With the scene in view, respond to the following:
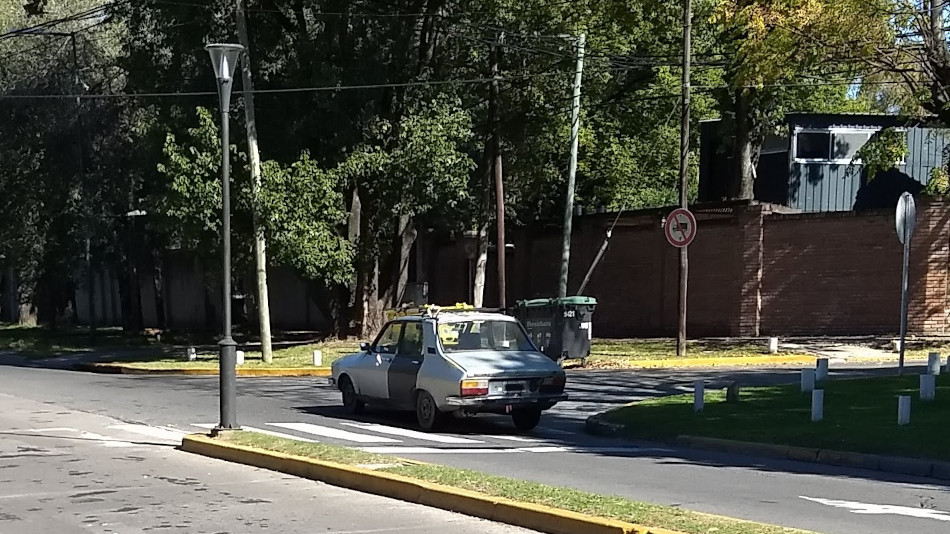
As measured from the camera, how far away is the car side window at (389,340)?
16.0 m

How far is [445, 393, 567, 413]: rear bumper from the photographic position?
14086 mm

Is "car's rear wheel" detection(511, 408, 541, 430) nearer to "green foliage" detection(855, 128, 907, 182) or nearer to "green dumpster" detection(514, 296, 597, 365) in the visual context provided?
"green dumpster" detection(514, 296, 597, 365)

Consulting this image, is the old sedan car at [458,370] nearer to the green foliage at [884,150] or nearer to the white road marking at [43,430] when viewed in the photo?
the white road marking at [43,430]

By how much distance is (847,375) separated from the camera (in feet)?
67.2

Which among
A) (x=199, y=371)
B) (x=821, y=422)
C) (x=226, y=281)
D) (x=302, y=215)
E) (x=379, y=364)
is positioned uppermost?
(x=302, y=215)

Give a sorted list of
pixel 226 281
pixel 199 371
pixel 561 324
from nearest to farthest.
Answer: pixel 226 281 < pixel 561 324 < pixel 199 371

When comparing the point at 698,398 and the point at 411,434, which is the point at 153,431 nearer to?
the point at 411,434

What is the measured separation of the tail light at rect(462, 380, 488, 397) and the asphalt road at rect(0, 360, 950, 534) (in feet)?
1.98

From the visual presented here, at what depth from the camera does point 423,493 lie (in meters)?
9.45

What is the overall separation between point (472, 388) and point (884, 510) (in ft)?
20.0

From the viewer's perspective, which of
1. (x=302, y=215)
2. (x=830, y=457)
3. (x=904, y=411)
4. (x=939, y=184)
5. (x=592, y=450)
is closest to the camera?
(x=830, y=457)

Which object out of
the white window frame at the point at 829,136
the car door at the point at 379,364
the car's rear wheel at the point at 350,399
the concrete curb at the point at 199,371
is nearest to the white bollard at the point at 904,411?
the car door at the point at 379,364

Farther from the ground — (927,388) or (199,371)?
(927,388)

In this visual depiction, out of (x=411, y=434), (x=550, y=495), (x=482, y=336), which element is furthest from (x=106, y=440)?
(x=550, y=495)
